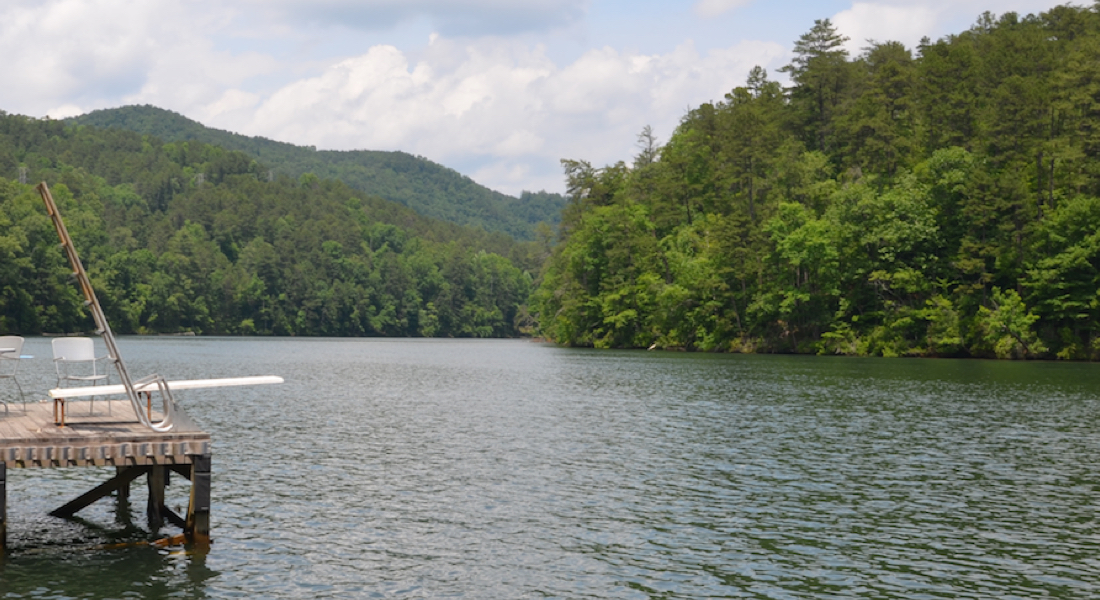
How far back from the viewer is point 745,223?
9169 cm

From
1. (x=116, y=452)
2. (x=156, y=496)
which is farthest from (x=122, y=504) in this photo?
(x=116, y=452)

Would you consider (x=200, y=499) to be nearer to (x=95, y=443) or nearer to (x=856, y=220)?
(x=95, y=443)

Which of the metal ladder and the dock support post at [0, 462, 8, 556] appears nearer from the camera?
the dock support post at [0, 462, 8, 556]

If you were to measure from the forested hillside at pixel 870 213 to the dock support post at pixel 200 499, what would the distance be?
68.2 metres

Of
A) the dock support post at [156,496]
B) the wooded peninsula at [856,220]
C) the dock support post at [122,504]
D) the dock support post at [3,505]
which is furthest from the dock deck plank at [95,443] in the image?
the wooded peninsula at [856,220]

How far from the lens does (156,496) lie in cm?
1745

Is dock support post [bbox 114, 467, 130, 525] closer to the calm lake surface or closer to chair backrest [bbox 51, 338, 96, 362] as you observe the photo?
the calm lake surface

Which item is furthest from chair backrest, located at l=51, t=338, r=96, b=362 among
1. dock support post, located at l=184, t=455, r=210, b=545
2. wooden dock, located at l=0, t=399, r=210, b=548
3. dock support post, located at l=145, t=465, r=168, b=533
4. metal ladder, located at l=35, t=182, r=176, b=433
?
dock support post, located at l=184, t=455, r=210, b=545

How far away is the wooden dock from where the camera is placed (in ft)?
48.6

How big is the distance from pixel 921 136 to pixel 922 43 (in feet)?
91.9

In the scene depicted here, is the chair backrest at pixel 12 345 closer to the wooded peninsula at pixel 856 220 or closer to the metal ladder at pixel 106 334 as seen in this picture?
the metal ladder at pixel 106 334

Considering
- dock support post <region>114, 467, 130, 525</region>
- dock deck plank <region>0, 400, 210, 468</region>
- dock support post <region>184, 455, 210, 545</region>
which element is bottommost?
dock support post <region>114, 467, 130, 525</region>

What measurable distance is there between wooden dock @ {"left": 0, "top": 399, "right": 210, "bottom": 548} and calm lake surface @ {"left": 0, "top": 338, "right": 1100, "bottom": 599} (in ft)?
1.70

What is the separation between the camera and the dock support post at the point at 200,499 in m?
15.7
